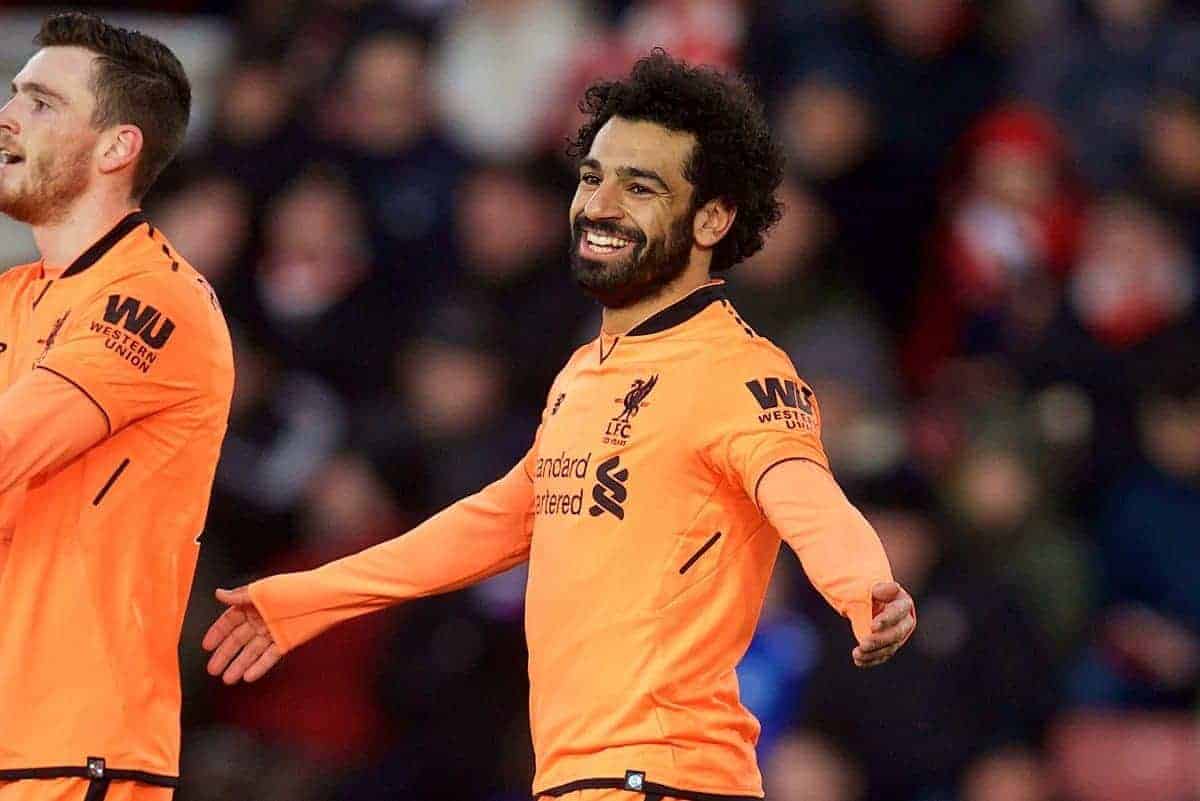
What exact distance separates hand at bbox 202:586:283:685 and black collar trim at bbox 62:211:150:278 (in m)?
0.91

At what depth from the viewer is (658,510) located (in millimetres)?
5938

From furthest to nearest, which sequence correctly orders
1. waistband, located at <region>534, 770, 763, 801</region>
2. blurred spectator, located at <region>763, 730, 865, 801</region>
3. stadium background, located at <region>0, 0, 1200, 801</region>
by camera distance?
stadium background, located at <region>0, 0, 1200, 801</region> < blurred spectator, located at <region>763, 730, 865, 801</region> < waistband, located at <region>534, 770, 763, 801</region>

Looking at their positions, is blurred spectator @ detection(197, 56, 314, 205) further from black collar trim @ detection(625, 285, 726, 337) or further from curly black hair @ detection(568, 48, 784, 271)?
black collar trim @ detection(625, 285, 726, 337)

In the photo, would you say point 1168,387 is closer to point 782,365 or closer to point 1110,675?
point 1110,675

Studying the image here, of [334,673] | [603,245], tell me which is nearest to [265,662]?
[603,245]

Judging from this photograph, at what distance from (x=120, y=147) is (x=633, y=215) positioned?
4.46 feet

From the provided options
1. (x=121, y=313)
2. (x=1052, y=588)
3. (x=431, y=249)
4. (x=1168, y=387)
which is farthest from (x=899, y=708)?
(x=121, y=313)

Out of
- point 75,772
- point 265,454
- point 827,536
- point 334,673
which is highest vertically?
point 265,454

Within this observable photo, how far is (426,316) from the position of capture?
996 cm

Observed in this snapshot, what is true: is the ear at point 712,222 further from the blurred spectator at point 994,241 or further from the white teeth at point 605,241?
the blurred spectator at point 994,241

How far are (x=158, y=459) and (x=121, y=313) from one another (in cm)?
37

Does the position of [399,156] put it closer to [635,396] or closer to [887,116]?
[887,116]

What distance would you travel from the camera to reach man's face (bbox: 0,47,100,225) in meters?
6.41

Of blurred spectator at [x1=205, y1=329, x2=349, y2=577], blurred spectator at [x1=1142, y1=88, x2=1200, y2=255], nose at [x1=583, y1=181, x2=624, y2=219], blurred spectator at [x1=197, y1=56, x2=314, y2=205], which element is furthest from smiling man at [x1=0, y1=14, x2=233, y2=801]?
blurred spectator at [x1=1142, y1=88, x2=1200, y2=255]
